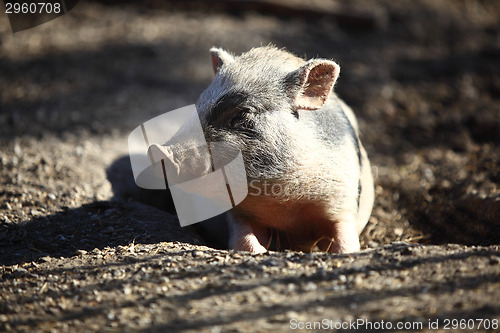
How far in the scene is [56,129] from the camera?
6.64 m

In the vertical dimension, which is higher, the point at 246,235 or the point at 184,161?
the point at 184,161

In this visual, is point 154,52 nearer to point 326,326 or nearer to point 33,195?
point 33,195

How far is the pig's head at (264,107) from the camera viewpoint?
3.96 meters

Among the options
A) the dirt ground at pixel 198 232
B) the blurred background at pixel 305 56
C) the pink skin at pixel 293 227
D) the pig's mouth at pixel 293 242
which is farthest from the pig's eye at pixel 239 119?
the blurred background at pixel 305 56

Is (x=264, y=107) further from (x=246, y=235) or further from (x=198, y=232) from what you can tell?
(x=198, y=232)

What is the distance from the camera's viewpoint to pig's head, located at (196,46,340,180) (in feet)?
13.0

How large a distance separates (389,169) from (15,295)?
191 inches

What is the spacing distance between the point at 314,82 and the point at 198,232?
7.03 feet

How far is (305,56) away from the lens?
487cm

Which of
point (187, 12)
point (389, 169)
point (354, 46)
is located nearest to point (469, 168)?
→ point (389, 169)

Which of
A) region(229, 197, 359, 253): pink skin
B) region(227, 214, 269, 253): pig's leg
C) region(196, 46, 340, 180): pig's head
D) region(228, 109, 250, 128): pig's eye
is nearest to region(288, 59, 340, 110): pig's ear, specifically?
region(196, 46, 340, 180): pig's head

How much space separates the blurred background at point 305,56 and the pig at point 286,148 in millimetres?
825

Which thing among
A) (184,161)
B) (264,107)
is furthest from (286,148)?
(184,161)

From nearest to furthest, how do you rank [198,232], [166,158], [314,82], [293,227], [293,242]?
[166,158]
[314,82]
[293,227]
[293,242]
[198,232]
